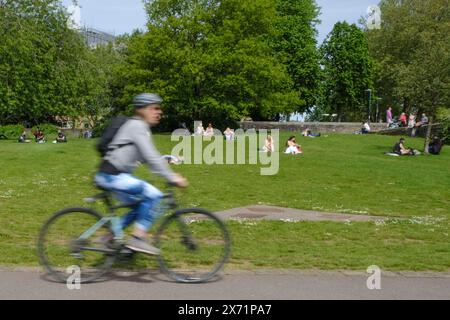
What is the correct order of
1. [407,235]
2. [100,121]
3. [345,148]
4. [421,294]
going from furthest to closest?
[100,121] < [345,148] < [407,235] < [421,294]

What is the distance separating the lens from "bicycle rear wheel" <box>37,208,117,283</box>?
657 cm

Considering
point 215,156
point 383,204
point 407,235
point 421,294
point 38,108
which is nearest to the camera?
point 421,294

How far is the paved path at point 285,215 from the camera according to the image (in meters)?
11.5

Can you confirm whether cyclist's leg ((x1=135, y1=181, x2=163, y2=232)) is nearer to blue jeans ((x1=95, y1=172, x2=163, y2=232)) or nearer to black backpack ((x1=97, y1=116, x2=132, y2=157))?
blue jeans ((x1=95, y1=172, x2=163, y2=232))

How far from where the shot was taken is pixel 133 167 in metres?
6.54

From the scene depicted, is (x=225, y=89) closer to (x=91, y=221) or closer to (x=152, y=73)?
(x=152, y=73)

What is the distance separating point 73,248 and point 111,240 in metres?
0.46

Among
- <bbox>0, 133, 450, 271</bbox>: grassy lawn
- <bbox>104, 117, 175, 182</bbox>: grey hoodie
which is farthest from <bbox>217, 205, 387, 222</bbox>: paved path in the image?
<bbox>104, 117, 175, 182</bbox>: grey hoodie

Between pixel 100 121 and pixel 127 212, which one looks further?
pixel 100 121

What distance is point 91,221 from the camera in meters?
6.62

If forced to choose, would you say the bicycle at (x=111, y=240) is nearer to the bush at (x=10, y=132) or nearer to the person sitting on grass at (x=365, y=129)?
the bush at (x=10, y=132)

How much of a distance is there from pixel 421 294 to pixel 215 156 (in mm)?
21484

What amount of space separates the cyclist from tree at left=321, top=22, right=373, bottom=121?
203ft

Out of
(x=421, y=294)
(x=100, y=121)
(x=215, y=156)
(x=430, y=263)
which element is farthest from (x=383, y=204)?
(x=100, y=121)
